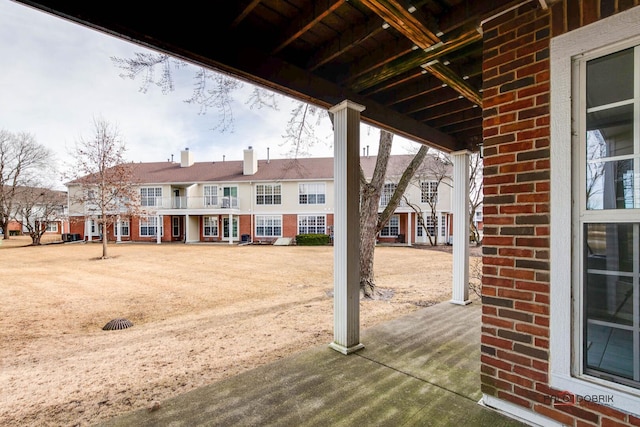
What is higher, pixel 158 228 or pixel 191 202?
pixel 191 202

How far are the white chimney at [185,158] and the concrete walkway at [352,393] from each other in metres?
26.8

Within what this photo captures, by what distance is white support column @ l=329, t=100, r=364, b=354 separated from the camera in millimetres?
3234

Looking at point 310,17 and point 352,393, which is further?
point 352,393

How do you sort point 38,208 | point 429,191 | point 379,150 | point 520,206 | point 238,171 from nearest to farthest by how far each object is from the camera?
1. point 520,206
2. point 379,150
3. point 429,191
4. point 238,171
5. point 38,208

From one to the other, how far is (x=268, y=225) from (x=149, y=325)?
17.9m

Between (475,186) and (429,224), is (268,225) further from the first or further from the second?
(475,186)

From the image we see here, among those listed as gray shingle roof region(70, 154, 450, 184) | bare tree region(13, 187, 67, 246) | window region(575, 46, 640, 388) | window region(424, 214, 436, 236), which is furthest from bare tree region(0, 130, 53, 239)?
window region(575, 46, 640, 388)

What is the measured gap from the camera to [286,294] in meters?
7.57

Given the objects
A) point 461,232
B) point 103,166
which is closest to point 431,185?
point 461,232

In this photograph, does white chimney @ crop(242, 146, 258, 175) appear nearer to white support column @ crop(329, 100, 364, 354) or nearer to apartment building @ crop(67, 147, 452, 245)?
apartment building @ crop(67, 147, 452, 245)

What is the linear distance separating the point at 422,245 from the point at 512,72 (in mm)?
19723

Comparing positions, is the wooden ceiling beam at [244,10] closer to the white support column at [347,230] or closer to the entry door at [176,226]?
the white support column at [347,230]

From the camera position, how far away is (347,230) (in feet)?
10.6

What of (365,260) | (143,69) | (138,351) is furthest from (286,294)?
(143,69)
